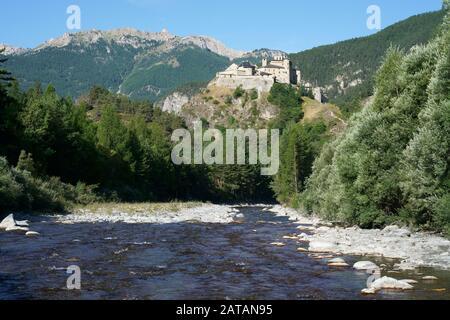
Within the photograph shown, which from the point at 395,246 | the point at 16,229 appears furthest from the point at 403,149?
the point at 16,229

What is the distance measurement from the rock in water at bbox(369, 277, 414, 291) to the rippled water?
0.47 meters

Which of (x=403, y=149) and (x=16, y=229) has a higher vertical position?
(x=403, y=149)

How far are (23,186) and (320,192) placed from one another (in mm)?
29804

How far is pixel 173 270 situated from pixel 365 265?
798 cm

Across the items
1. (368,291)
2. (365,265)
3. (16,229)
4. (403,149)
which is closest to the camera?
(368,291)

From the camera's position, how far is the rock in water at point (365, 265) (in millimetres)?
20844

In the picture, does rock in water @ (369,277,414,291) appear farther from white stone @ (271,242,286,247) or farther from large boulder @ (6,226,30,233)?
large boulder @ (6,226,30,233)

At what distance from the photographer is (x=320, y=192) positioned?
2103 inches

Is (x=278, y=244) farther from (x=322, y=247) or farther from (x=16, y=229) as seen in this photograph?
(x=16, y=229)

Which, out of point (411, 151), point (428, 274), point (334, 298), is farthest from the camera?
point (411, 151)

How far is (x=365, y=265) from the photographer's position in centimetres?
2111

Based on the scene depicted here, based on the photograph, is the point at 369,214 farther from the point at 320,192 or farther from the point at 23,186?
the point at 23,186
